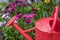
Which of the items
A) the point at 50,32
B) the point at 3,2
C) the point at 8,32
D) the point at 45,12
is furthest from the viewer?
the point at 3,2

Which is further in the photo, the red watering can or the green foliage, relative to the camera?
the green foliage

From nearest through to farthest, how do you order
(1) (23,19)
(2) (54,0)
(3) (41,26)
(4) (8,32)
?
(3) (41,26), (4) (8,32), (1) (23,19), (2) (54,0)

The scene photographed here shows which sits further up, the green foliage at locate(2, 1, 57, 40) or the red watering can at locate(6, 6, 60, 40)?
the red watering can at locate(6, 6, 60, 40)

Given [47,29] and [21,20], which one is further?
[21,20]

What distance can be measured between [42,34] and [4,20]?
2.49 feet

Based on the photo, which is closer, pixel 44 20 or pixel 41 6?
pixel 44 20

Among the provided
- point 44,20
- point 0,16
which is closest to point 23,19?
point 0,16

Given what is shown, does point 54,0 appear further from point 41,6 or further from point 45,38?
point 45,38

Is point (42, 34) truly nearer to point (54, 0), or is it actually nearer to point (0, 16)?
point (0, 16)

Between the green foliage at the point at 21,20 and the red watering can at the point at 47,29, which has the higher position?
the red watering can at the point at 47,29

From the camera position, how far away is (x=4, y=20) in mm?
2016

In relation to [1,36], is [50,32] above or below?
above

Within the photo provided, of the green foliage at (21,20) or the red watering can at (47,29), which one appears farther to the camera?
the green foliage at (21,20)

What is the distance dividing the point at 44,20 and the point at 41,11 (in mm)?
729
